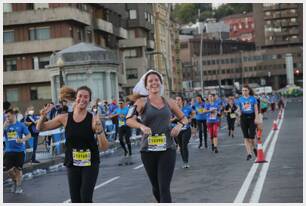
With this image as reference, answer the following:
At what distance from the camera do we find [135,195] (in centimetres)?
1122

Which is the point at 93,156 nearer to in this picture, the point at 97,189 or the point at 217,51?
the point at 97,189

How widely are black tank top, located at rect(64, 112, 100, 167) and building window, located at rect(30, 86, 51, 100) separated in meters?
55.4

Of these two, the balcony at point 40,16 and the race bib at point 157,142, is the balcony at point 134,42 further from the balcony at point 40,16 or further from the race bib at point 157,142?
the race bib at point 157,142

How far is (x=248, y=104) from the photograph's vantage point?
55.2 feet

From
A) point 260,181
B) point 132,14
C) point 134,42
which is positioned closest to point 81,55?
point 260,181

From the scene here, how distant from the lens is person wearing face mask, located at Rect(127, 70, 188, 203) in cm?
812

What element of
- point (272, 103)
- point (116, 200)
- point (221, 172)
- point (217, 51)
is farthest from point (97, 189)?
point (217, 51)

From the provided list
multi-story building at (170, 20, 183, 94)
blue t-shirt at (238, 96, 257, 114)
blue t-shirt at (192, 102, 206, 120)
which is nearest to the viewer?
blue t-shirt at (238, 96, 257, 114)

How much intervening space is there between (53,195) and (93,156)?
446 centimetres

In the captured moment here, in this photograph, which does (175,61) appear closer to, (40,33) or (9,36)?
(40,33)

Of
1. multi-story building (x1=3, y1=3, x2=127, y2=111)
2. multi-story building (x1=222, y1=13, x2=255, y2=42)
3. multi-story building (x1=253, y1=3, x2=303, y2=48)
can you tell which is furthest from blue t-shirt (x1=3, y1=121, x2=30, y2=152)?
multi-story building (x1=222, y1=13, x2=255, y2=42)

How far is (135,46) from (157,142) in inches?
3039

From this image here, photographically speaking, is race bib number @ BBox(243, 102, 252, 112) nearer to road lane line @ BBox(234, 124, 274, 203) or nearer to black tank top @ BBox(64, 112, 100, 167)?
road lane line @ BBox(234, 124, 274, 203)

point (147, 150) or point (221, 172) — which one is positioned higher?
point (147, 150)
